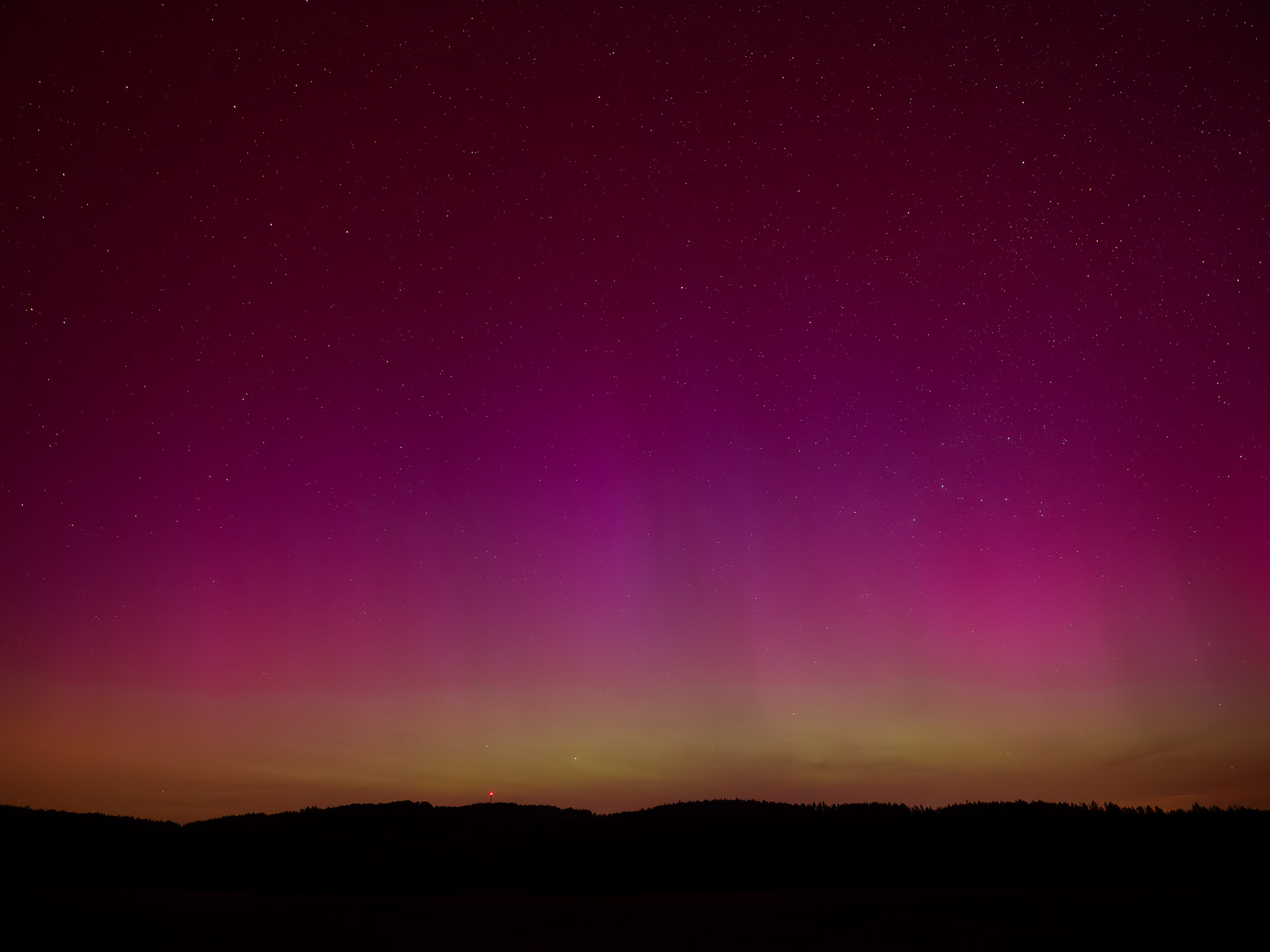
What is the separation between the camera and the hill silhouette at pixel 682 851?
16547mm

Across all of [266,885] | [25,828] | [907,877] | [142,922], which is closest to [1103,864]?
[907,877]

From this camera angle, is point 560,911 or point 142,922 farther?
point 560,911

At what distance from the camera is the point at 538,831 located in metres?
22.5

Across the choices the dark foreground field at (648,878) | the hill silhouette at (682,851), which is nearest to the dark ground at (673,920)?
the dark foreground field at (648,878)

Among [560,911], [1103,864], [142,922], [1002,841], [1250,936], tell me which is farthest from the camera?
[1002,841]

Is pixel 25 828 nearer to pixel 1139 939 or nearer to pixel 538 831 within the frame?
pixel 538 831

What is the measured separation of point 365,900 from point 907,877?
11.9 metres

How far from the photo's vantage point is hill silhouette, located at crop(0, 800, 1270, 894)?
16.5 m

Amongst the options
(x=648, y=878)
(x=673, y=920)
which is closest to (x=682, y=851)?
(x=648, y=878)

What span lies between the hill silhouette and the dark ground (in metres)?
4.01

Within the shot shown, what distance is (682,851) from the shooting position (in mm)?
20016

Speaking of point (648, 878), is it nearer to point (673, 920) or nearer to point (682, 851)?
point (682, 851)

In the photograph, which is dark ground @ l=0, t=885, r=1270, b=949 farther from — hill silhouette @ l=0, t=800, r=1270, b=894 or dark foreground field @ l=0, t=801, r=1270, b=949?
hill silhouette @ l=0, t=800, r=1270, b=894

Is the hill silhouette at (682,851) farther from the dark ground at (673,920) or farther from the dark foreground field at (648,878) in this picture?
the dark ground at (673,920)
